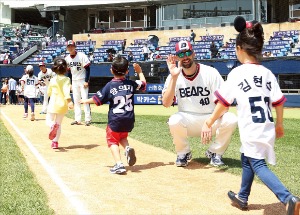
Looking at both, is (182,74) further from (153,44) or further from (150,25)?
(150,25)

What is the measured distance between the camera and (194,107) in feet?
20.1

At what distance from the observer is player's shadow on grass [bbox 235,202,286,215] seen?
403 centimetres

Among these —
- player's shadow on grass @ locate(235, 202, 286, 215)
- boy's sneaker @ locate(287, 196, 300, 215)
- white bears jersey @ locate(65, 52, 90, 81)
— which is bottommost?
player's shadow on grass @ locate(235, 202, 286, 215)

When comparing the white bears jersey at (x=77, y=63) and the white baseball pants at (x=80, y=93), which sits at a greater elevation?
the white bears jersey at (x=77, y=63)

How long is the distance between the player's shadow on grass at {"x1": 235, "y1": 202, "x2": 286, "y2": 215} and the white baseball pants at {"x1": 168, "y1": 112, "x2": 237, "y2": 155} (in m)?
1.79

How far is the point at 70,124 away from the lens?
11875mm

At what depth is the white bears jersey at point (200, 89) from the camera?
6074 millimetres

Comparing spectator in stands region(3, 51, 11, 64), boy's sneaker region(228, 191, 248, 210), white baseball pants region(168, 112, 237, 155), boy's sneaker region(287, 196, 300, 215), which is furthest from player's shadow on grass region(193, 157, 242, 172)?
spectator in stands region(3, 51, 11, 64)

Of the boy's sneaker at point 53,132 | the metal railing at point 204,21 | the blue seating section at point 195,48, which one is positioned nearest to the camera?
the boy's sneaker at point 53,132

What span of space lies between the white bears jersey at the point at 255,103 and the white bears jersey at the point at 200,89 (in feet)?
6.62

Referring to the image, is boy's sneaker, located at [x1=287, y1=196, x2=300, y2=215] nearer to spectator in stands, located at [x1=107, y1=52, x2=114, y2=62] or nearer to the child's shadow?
the child's shadow

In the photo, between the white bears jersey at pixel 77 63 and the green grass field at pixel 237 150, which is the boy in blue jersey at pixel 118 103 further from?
the white bears jersey at pixel 77 63

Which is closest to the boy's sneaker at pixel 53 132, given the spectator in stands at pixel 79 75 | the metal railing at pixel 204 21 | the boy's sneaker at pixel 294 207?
the spectator in stands at pixel 79 75

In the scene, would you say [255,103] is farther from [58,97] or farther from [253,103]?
[58,97]
